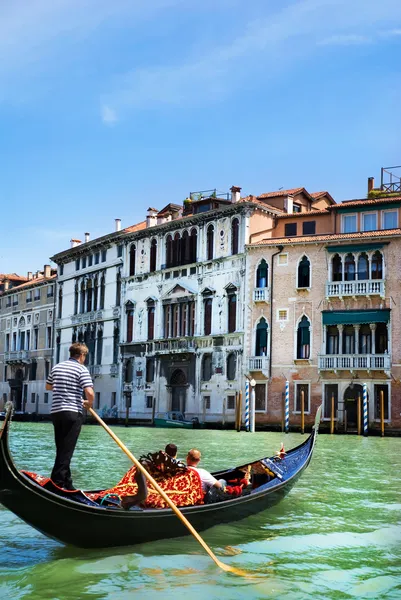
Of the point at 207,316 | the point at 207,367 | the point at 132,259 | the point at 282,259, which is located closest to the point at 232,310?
the point at 207,316

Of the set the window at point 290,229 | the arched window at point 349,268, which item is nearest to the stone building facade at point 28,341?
the window at point 290,229

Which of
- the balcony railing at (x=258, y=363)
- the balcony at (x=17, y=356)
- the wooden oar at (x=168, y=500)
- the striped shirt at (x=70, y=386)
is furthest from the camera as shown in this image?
the balcony at (x=17, y=356)

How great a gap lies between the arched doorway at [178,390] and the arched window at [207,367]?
0.96 meters

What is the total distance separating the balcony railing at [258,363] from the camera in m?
27.9

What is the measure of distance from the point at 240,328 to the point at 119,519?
76.0 ft

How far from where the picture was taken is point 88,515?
221 inches

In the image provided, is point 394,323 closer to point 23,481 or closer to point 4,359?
point 23,481

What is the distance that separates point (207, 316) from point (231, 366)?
7.98 feet

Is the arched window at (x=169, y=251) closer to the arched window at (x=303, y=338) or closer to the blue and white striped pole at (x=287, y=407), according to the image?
the arched window at (x=303, y=338)

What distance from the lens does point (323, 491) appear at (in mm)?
9953

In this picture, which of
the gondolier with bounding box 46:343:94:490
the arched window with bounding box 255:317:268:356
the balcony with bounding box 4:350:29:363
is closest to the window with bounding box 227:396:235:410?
the arched window with bounding box 255:317:268:356

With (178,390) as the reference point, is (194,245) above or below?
above

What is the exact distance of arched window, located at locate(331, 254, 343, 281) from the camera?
27.1m

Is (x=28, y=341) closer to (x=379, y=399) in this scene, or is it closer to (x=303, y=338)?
(x=303, y=338)
